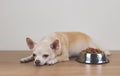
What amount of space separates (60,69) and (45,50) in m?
0.15

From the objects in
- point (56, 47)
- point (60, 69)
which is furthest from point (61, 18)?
point (60, 69)

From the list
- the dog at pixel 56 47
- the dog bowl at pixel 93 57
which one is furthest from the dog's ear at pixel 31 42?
the dog bowl at pixel 93 57

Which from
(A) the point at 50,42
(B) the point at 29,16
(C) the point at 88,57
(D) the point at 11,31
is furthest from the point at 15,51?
(C) the point at 88,57

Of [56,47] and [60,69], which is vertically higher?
[56,47]

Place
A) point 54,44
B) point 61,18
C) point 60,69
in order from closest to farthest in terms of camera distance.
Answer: point 60,69, point 54,44, point 61,18

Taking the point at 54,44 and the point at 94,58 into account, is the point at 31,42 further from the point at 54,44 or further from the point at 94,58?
the point at 94,58

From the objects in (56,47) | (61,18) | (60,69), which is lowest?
(60,69)

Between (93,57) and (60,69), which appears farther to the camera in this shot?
(93,57)

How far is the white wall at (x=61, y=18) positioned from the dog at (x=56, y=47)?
169 mm

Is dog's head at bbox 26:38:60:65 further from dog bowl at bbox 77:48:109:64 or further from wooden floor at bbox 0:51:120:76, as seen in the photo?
dog bowl at bbox 77:48:109:64

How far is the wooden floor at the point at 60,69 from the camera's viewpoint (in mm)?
1137

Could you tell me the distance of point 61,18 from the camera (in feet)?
5.51

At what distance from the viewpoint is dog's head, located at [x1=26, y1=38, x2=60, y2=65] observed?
129 centimetres

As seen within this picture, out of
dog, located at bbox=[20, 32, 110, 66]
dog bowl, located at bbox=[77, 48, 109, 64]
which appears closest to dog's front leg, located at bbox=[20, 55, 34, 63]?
dog, located at bbox=[20, 32, 110, 66]
